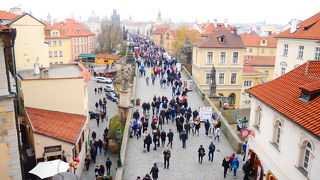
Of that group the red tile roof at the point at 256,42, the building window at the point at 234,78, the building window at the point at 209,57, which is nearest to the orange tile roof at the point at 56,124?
the building window at the point at 209,57

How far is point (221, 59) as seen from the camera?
38.9 m

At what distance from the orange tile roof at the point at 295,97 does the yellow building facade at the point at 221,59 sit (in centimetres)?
2302

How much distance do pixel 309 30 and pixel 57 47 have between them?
162 ft

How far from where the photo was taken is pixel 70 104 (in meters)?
19.7

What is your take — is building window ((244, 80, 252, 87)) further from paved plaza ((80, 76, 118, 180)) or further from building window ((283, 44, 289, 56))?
paved plaza ((80, 76, 118, 180))

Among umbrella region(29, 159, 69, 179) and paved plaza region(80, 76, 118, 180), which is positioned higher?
umbrella region(29, 159, 69, 179)

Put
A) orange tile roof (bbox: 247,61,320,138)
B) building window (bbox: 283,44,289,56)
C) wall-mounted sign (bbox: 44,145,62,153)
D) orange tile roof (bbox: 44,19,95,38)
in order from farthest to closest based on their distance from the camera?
orange tile roof (bbox: 44,19,95,38) → building window (bbox: 283,44,289,56) → wall-mounted sign (bbox: 44,145,62,153) → orange tile roof (bbox: 247,61,320,138)

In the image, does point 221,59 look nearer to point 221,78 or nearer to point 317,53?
point 221,78

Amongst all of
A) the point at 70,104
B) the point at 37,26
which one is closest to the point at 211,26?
the point at 37,26

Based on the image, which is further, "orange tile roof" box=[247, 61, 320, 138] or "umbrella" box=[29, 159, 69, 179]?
"umbrella" box=[29, 159, 69, 179]

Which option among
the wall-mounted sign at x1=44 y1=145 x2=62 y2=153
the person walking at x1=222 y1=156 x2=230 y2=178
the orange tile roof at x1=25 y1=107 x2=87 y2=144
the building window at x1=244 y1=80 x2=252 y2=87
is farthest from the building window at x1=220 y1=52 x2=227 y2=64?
the wall-mounted sign at x1=44 y1=145 x2=62 y2=153

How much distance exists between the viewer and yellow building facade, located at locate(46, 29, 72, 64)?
63819 mm

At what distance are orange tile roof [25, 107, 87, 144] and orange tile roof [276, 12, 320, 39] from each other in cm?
2574

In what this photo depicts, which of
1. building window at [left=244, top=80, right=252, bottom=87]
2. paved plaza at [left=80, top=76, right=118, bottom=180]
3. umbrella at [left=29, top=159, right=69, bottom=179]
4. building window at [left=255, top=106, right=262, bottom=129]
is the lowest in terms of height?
paved plaza at [left=80, top=76, right=118, bottom=180]
